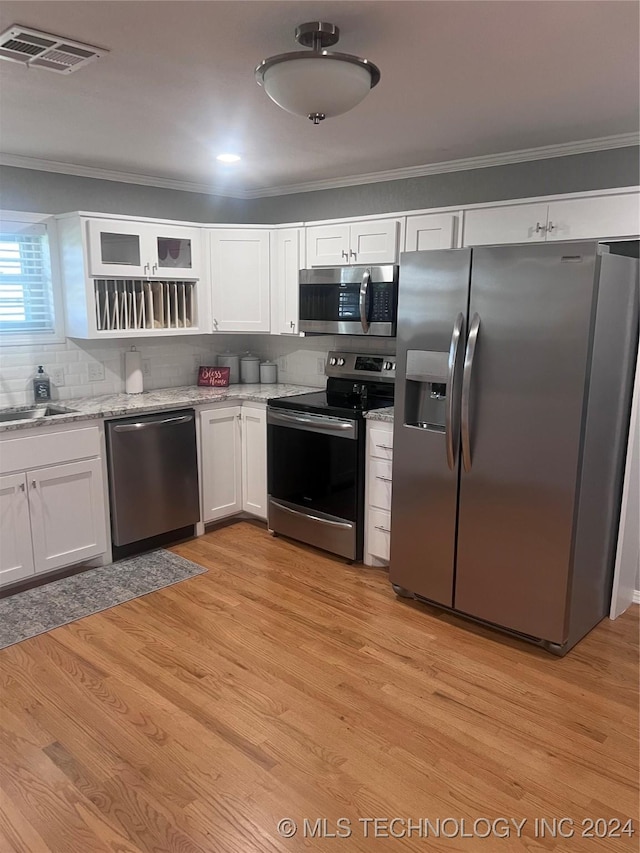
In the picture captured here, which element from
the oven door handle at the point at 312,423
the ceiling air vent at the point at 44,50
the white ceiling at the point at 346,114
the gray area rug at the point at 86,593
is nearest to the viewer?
the white ceiling at the point at 346,114

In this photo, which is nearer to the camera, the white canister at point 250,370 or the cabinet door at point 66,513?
the cabinet door at point 66,513

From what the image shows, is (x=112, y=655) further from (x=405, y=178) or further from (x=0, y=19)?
(x=405, y=178)

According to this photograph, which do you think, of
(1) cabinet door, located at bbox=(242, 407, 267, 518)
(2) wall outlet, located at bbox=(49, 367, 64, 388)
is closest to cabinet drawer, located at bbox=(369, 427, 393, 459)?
(1) cabinet door, located at bbox=(242, 407, 267, 518)

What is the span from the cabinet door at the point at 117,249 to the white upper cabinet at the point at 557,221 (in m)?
2.04

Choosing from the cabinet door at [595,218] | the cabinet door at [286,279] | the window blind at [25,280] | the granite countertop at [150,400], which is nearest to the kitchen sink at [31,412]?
the granite countertop at [150,400]

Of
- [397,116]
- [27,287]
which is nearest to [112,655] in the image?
[27,287]

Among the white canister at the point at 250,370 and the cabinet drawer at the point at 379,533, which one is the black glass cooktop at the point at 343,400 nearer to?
the cabinet drawer at the point at 379,533

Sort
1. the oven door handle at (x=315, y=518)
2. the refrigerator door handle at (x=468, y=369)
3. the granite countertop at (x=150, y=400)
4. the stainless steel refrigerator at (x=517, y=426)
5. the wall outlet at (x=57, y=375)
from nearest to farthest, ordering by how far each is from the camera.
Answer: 1. the stainless steel refrigerator at (x=517, y=426)
2. the refrigerator door handle at (x=468, y=369)
3. the granite countertop at (x=150, y=400)
4. the oven door handle at (x=315, y=518)
5. the wall outlet at (x=57, y=375)

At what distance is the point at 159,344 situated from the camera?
14.8 ft

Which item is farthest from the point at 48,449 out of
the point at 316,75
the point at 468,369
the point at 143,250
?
the point at 316,75

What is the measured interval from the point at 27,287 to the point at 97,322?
479mm

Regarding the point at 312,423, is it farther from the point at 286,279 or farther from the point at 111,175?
the point at 111,175

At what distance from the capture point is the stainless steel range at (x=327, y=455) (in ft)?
12.0

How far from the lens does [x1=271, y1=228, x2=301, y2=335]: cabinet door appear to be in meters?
4.26
